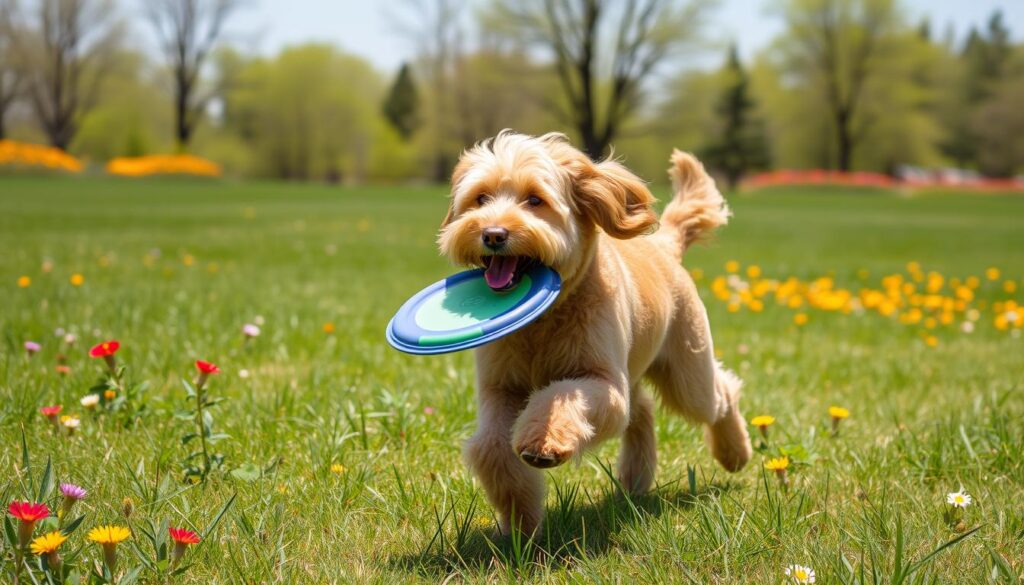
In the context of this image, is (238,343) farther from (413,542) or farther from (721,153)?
(721,153)

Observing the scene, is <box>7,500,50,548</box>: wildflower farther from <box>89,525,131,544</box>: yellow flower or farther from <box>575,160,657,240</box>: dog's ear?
<box>575,160,657,240</box>: dog's ear

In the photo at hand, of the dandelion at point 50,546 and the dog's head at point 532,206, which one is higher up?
the dog's head at point 532,206

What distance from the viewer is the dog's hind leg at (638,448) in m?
3.68

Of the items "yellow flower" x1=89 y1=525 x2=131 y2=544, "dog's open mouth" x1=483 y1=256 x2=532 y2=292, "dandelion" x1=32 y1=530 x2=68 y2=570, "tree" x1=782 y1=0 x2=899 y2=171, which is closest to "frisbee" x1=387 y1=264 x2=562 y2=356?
"dog's open mouth" x1=483 y1=256 x2=532 y2=292

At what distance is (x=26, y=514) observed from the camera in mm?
2014

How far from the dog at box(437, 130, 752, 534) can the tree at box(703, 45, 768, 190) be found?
5221 cm

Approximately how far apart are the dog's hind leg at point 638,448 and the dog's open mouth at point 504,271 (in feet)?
3.08

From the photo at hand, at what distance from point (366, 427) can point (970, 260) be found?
12.6 m

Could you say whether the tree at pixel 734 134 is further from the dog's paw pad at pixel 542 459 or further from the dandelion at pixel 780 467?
the dog's paw pad at pixel 542 459

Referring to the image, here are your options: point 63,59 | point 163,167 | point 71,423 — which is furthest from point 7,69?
point 71,423

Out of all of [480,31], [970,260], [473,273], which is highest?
[480,31]

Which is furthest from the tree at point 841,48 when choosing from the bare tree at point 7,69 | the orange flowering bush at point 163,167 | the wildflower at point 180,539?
the wildflower at point 180,539

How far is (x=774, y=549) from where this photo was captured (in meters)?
2.52

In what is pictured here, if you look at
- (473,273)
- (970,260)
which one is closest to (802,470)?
(473,273)
